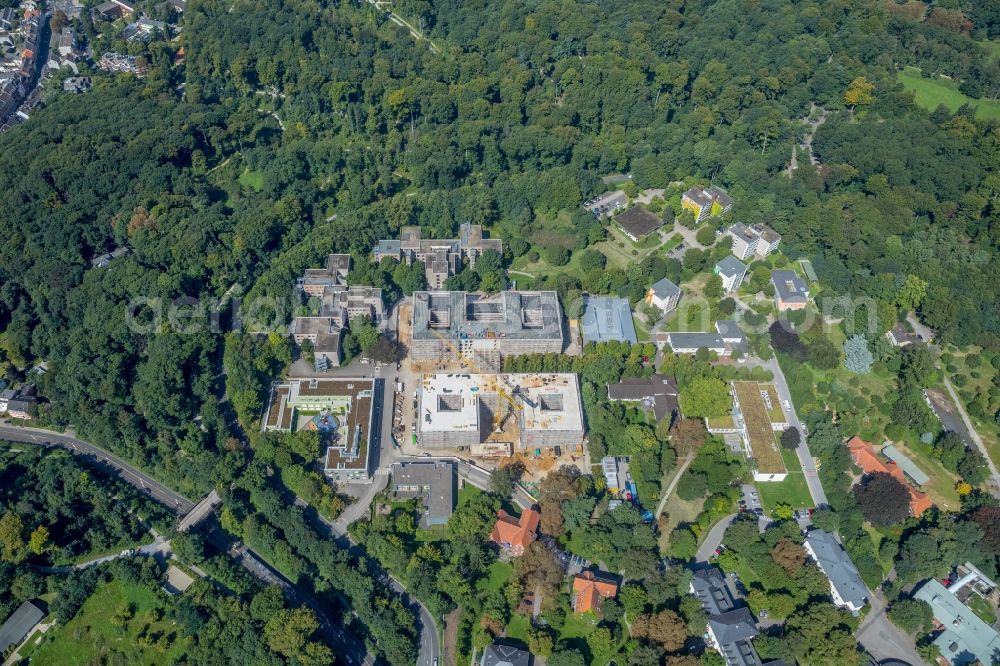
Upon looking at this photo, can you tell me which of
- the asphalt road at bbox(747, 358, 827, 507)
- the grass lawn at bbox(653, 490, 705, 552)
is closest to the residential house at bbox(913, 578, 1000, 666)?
the asphalt road at bbox(747, 358, 827, 507)

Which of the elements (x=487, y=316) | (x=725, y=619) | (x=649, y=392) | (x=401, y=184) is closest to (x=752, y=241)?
(x=649, y=392)

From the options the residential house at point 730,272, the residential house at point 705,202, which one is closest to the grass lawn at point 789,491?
the residential house at point 730,272

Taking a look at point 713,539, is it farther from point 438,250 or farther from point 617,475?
point 438,250

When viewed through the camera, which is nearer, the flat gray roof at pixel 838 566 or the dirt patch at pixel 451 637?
the dirt patch at pixel 451 637

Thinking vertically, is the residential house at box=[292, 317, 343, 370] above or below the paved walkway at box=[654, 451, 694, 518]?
above

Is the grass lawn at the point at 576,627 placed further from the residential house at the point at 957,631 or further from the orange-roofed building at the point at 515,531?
the residential house at the point at 957,631

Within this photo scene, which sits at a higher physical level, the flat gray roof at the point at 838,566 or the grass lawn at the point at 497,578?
the flat gray roof at the point at 838,566

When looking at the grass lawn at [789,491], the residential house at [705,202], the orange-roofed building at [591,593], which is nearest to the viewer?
the orange-roofed building at [591,593]

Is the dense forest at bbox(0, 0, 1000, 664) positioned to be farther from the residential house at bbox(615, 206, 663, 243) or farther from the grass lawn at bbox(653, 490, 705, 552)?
the residential house at bbox(615, 206, 663, 243)
